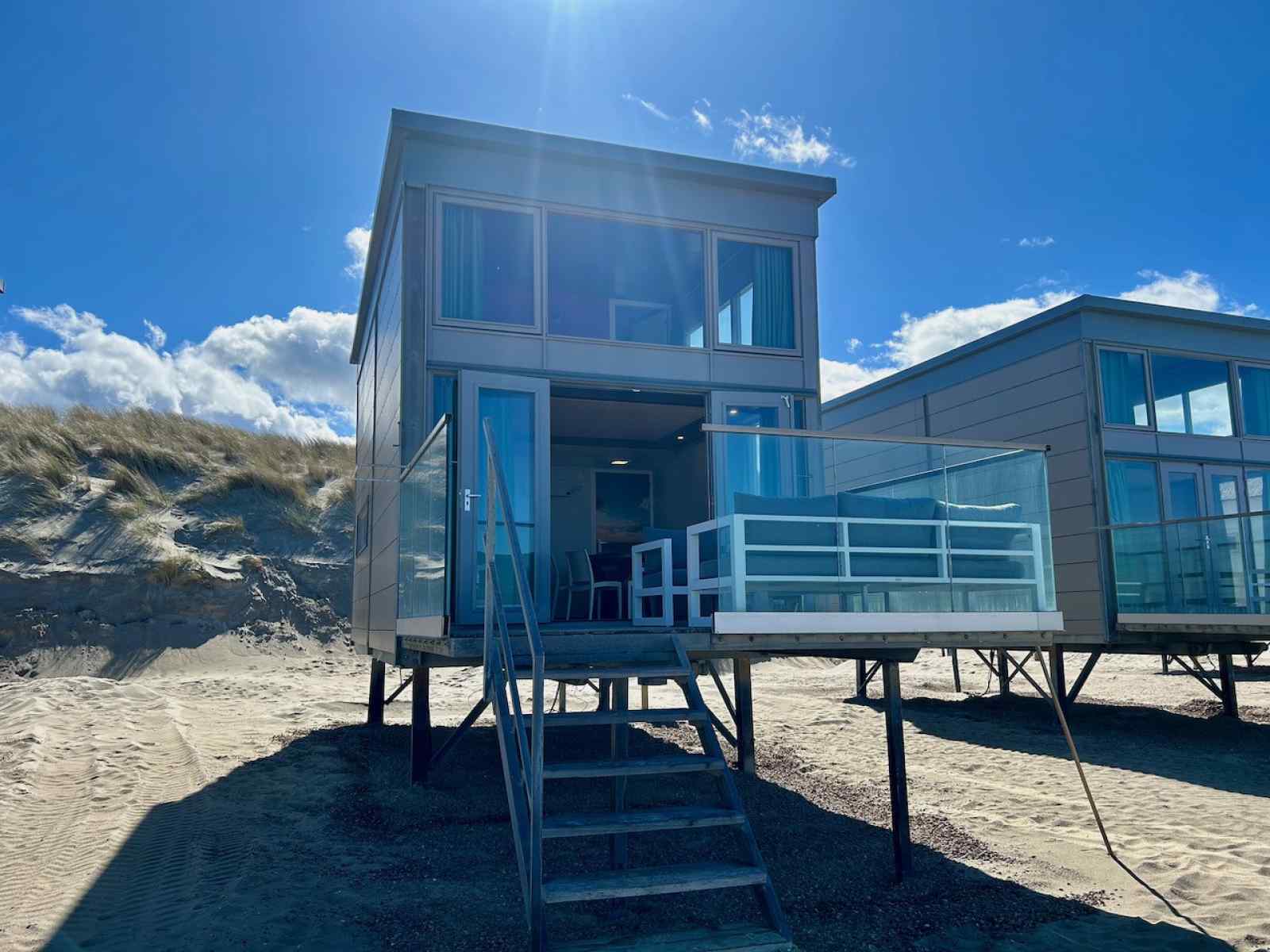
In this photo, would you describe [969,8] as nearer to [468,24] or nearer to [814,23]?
[814,23]

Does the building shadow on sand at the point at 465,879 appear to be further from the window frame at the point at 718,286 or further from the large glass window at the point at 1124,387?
the large glass window at the point at 1124,387

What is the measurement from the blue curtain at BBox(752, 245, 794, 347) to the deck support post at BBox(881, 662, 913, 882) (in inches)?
144

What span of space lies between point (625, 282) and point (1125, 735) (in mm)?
8181

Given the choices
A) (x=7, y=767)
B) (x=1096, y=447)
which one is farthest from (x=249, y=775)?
(x=1096, y=447)

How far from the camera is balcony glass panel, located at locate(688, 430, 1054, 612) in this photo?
19.5 ft

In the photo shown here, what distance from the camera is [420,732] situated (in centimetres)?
861

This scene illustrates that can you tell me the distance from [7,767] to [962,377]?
40.0ft

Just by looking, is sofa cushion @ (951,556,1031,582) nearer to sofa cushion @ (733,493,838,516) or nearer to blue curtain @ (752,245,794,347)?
sofa cushion @ (733,493,838,516)

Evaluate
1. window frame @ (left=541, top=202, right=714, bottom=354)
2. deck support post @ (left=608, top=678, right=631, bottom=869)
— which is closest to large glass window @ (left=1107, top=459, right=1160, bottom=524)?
window frame @ (left=541, top=202, right=714, bottom=354)

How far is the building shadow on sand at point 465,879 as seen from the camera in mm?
5250

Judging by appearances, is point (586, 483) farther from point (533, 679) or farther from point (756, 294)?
point (533, 679)

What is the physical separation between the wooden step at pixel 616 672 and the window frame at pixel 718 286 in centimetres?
453

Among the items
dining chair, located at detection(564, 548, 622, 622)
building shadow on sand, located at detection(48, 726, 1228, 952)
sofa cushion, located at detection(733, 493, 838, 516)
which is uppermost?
sofa cushion, located at detection(733, 493, 838, 516)

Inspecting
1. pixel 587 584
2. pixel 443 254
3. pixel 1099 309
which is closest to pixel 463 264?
pixel 443 254
